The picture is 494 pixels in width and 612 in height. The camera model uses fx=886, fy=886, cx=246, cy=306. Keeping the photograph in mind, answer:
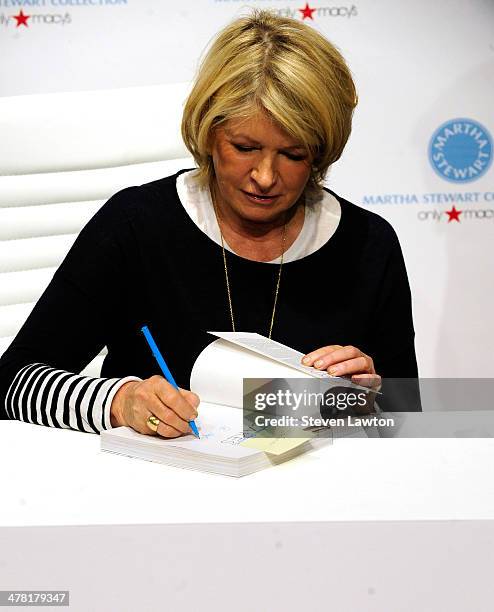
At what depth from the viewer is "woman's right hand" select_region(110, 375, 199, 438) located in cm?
93

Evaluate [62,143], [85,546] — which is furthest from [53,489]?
[62,143]

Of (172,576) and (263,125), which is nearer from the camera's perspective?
(172,576)

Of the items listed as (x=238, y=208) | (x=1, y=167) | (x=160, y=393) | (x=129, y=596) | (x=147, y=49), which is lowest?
(x=129, y=596)

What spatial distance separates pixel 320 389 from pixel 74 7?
1.74 metres

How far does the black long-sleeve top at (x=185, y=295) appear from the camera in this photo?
1.36 metres

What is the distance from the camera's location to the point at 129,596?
0.69 metres

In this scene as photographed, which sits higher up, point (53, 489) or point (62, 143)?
point (62, 143)

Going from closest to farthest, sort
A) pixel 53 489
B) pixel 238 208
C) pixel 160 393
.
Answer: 1. pixel 53 489
2. pixel 160 393
3. pixel 238 208

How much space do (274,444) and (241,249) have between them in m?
0.60

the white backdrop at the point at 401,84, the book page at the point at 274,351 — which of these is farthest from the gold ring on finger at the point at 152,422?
the white backdrop at the point at 401,84

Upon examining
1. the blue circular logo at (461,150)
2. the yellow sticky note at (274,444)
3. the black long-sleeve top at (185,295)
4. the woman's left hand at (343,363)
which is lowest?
the yellow sticky note at (274,444)

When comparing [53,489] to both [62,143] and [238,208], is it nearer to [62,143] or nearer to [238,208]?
[238,208]

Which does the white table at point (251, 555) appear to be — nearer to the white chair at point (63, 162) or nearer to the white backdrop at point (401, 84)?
the white chair at point (63, 162)

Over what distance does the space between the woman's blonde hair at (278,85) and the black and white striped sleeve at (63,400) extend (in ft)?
1.41
